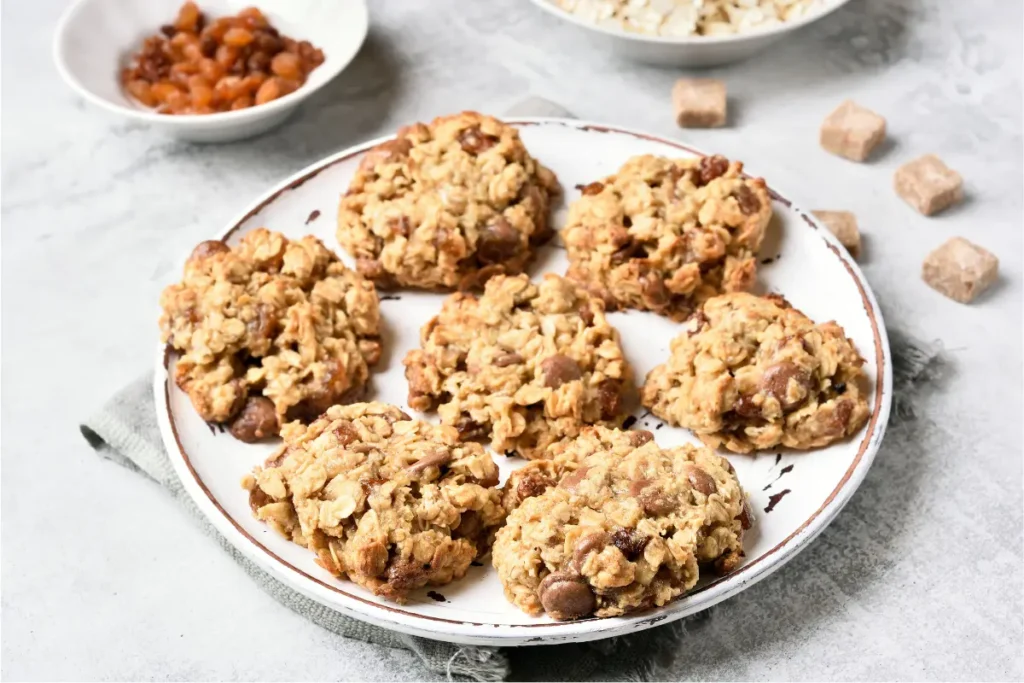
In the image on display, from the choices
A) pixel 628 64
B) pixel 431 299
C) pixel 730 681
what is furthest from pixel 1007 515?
pixel 628 64

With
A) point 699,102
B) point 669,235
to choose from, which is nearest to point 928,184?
point 699,102

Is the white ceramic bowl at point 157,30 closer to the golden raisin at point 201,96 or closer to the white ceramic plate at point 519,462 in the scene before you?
the golden raisin at point 201,96

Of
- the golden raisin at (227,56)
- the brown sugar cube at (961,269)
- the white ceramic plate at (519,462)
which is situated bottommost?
the brown sugar cube at (961,269)

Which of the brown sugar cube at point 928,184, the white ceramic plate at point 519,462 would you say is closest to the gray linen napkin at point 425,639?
the white ceramic plate at point 519,462

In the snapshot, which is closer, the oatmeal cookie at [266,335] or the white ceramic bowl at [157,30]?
the oatmeal cookie at [266,335]

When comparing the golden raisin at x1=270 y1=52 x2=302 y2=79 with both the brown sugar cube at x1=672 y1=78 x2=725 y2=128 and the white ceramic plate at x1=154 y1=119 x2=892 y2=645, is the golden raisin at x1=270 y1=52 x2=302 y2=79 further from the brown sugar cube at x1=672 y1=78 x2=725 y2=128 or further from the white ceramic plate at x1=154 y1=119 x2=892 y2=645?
the brown sugar cube at x1=672 y1=78 x2=725 y2=128

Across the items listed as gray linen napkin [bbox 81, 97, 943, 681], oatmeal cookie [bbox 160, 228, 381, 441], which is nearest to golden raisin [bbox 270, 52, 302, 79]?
oatmeal cookie [bbox 160, 228, 381, 441]

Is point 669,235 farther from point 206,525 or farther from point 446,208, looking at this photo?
point 206,525

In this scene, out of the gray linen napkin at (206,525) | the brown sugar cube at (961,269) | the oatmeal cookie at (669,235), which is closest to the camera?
the gray linen napkin at (206,525)
